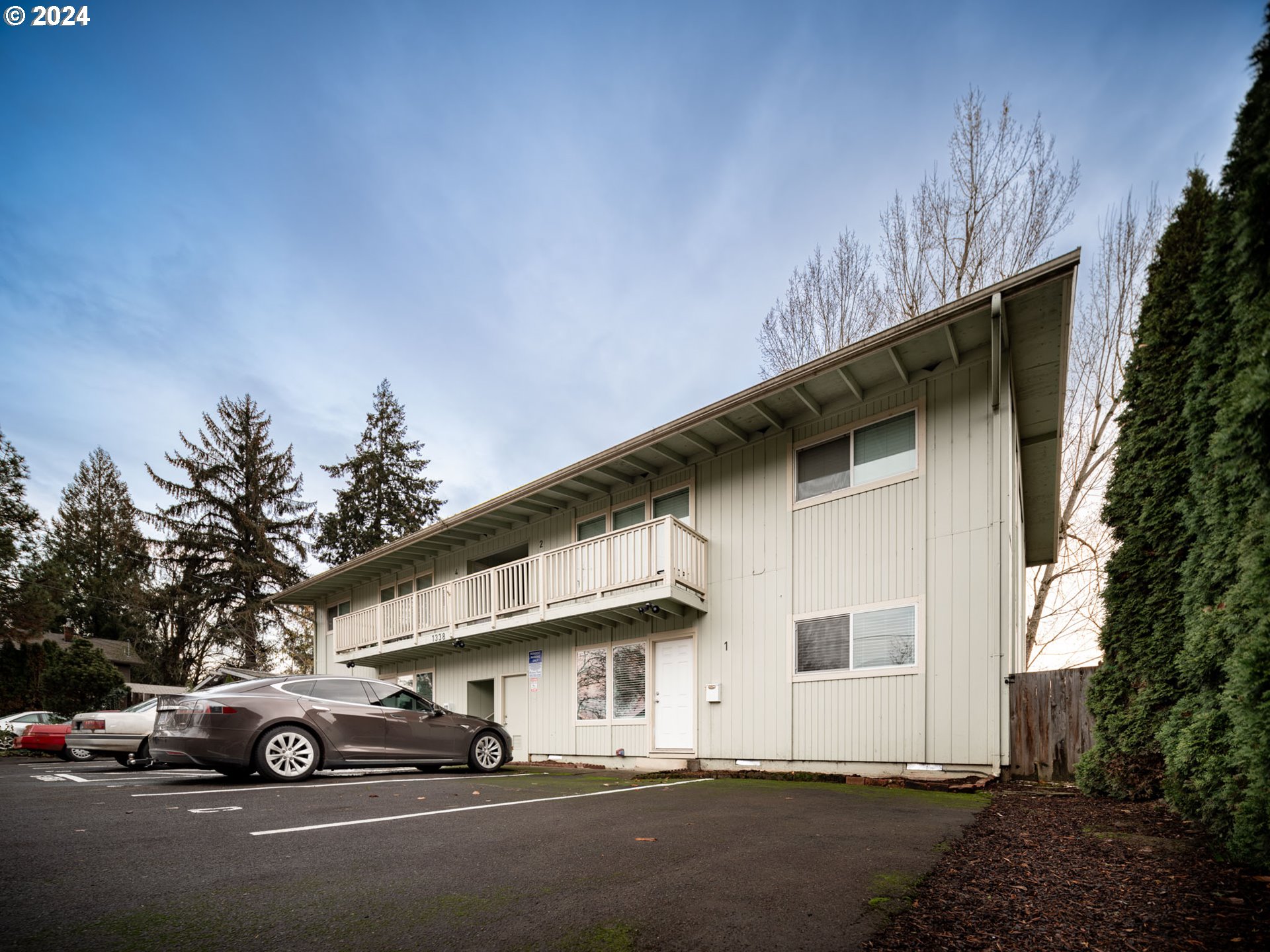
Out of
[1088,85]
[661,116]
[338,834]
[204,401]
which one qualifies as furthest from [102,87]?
[204,401]

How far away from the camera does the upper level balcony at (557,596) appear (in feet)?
38.2

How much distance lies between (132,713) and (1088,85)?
23122 mm

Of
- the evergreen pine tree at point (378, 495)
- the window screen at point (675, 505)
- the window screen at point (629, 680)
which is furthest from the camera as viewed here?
the evergreen pine tree at point (378, 495)

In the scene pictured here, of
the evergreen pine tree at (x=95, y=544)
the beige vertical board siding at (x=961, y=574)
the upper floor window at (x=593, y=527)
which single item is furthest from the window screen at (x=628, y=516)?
the evergreen pine tree at (x=95, y=544)

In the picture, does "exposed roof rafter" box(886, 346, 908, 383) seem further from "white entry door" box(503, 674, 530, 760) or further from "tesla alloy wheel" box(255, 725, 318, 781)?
"white entry door" box(503, 674, 530, 760)

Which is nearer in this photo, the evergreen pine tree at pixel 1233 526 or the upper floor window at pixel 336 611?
the evergreen pine tree at pixel 1233 526

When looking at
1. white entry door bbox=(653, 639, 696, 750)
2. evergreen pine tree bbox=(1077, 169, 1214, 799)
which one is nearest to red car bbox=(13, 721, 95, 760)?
white entry door bbox=(653, 639, 696, 750)

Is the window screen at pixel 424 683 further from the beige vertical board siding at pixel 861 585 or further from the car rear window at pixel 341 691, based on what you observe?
the beige vertical board siding at pixel 861 585

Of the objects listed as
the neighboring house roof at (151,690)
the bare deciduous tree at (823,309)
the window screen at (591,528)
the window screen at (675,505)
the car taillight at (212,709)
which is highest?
the bare deciduous tree at (823,309)

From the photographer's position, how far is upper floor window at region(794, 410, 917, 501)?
1012 cm

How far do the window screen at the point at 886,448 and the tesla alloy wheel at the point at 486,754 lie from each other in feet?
23.7

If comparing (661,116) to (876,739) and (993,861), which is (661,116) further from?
(993,861)

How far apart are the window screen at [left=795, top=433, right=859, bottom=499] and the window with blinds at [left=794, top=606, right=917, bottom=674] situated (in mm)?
2037

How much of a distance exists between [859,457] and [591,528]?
6.33 m
